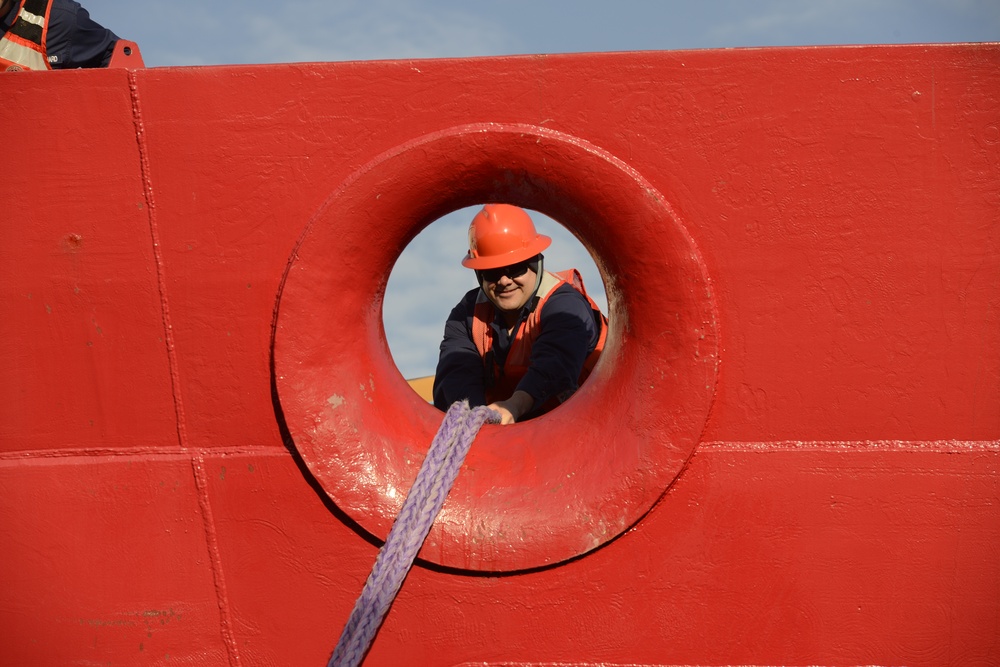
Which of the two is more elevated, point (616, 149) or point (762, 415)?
point (616, 149)

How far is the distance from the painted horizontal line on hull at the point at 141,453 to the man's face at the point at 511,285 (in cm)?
144

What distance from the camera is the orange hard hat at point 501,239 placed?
3205 millimetres

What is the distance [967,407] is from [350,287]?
4.60ft

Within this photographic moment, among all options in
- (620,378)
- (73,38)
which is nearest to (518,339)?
(620,378)

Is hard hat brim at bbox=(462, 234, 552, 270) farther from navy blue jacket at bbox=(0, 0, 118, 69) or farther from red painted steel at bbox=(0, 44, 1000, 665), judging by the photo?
navy blue jacket at bbox=(0, 0, 118, 69)

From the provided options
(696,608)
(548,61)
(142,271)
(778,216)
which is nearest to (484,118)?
(548,61)

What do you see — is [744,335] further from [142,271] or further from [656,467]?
[142,271]

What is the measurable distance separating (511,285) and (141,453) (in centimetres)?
159

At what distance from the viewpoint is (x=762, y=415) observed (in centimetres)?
194

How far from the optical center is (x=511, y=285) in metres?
3.27

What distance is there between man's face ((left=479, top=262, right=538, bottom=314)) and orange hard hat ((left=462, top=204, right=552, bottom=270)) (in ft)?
0.21

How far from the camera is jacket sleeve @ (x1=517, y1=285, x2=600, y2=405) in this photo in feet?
9.51

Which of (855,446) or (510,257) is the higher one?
(510,257)

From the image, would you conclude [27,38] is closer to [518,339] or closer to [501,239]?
[501,239]
